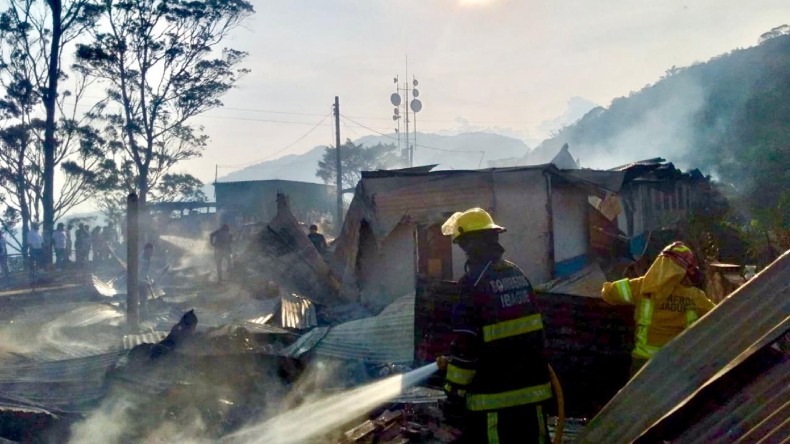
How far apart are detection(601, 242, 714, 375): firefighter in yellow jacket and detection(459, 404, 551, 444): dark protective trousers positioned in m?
1.31

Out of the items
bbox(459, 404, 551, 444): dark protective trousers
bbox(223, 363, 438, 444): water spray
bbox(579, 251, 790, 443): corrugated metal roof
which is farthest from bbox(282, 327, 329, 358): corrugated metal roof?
bbox(579, 251, 790, 443): corrugated metal roof

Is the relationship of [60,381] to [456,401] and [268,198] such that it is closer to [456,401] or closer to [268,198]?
[456,401]

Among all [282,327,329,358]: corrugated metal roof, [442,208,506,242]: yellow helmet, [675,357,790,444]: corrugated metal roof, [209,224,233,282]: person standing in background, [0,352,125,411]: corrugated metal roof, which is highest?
[442,208,506,242]: yellow helmet

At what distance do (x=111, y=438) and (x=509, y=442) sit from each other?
152 inches

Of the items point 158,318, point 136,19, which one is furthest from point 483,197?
point 136,19

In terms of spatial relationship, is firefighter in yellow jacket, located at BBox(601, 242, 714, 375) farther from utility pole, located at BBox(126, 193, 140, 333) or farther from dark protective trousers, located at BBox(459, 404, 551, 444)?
utility pole, located at BBox(126, 193, 140, 333)

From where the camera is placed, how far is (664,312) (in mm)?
4062

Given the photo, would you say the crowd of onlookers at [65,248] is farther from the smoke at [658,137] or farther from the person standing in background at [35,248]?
the smoke at [658,137]

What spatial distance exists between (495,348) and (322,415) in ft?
9.22

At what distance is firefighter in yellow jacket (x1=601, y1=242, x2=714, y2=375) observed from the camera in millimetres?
3982

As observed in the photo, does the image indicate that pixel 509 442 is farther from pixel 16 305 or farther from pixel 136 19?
pixel 136 19

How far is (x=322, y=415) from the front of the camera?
537cm

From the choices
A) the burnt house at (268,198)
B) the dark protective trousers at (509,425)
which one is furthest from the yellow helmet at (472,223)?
the burnt house at (268,198)

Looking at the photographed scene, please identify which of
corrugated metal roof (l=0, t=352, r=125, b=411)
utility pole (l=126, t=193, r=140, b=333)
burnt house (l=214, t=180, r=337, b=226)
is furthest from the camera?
burnt house (l=214, t=180, r=337, b=226)
